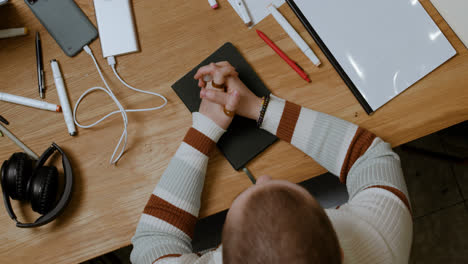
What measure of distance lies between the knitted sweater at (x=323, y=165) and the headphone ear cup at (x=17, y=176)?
25 centimetres

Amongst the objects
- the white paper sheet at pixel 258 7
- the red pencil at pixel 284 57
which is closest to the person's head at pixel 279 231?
the red pencil at pixel 284 57

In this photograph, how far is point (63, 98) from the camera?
0.69 metres

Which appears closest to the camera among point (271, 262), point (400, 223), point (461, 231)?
point (271, 262)

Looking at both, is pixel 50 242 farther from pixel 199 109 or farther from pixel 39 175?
pixel 199 109

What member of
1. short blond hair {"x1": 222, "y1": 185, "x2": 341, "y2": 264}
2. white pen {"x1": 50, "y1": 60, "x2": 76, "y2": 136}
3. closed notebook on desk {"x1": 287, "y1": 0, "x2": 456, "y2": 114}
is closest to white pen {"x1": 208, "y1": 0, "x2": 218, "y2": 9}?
closed notebook on desk {"x1": 287, "y1": 0, "x2": 456, "y2": 114}

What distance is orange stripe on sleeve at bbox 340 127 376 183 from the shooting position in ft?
2.04

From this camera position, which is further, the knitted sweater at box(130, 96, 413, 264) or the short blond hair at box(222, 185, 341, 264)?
the knitted sweater at box(130, 96, 413, 264)

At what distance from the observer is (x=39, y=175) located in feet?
2.01

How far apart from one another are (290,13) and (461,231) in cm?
118

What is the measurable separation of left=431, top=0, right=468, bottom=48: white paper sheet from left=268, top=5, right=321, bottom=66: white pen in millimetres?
292

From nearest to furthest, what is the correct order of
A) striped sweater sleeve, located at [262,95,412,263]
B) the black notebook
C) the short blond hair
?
the short blond hair, striped sweater sleeve, located at [262,95,412,263], the black notebook

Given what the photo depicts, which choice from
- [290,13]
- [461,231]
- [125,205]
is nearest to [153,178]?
[125,205]

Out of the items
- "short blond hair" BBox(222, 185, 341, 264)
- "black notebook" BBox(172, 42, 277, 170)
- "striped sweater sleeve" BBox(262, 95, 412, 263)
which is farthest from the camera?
"black notebook" BBox(172, 42, 277, 170)

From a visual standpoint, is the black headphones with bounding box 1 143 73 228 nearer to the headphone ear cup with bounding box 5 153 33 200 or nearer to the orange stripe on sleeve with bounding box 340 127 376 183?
the headphone ear cup with bounding box 5 153 33 200
